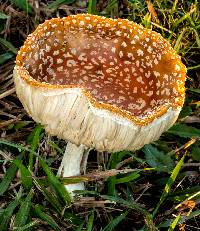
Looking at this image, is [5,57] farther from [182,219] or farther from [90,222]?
[182,219]

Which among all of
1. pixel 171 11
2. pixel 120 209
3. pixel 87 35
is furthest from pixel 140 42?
pixel 120 209

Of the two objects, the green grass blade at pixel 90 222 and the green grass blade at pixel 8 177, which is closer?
the green grass blade at pixel 90 222

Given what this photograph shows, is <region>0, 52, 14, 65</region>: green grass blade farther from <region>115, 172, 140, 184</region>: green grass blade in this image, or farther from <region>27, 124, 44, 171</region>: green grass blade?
<region>115, 172, 140, 184</region>: green grass blade

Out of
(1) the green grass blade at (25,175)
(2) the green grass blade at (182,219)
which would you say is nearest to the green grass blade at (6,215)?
(1) the green grass blade at (25,175)

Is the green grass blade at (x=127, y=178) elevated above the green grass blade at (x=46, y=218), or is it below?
above

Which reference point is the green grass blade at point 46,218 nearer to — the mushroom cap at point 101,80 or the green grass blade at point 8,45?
the mushroom cap at point 101,80

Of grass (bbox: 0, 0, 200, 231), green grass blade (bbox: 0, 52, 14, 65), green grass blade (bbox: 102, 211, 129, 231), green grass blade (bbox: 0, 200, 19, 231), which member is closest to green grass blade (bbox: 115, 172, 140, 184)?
grass (bbox: 0, 0, 200, 231)

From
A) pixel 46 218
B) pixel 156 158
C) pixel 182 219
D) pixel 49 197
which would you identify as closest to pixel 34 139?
pixel 49 197

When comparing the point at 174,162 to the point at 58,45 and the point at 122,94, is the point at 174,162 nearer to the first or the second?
the point at 122,94
